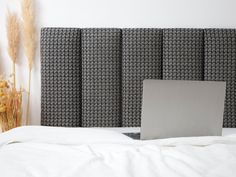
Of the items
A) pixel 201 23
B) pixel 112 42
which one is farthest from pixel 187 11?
pixel 112 42

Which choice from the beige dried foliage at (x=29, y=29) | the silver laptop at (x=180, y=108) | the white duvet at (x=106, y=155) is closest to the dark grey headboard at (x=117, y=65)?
the beige dried foliage at (x=29, y=29)

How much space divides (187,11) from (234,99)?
2.31 ft

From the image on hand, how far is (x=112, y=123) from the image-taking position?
7.97ft

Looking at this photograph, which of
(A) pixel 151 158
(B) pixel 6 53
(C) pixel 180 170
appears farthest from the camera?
(B) pixel 6 53

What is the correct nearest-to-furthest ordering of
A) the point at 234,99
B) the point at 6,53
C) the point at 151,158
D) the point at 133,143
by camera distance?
the point at 151,158 → the point at 133,143 → the point at 234,99 → the point at 6,53

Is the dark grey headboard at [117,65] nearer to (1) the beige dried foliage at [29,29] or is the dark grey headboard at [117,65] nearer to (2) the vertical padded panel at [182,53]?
(2) the vertical padded panel at [182,53]

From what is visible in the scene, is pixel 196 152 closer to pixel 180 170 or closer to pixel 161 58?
pixel 180 170

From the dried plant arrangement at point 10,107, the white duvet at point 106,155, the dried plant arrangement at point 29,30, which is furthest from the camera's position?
the dried plant arrangement at point 29,30

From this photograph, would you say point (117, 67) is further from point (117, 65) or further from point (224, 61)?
point (224, 61)

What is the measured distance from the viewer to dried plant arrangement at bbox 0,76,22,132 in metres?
2.34

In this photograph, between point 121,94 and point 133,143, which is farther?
point 121,94

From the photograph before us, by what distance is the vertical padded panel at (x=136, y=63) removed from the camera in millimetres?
2395

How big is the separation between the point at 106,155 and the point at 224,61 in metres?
1.35

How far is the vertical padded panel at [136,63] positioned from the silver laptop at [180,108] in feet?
2.45
